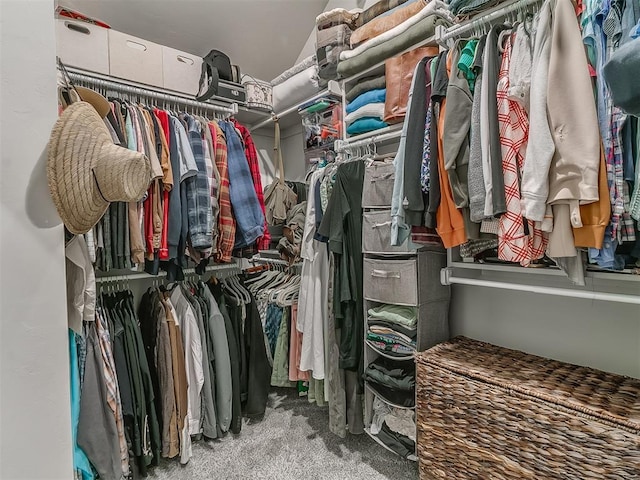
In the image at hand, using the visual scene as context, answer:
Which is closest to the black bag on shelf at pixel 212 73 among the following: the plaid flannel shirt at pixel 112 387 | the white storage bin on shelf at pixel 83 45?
the white storage bin on shelf at pixel 83 45

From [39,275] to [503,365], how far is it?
1.53 m

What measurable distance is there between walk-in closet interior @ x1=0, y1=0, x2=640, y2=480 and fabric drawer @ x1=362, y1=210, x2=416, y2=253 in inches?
0.5

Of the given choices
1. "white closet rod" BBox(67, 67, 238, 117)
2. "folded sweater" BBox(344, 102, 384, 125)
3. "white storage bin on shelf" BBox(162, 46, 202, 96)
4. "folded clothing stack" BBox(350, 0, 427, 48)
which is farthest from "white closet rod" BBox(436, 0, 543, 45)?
"white storage bin on shelf" BBox(162, 46, 202, 96)

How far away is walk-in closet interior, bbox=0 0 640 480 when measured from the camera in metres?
0.88

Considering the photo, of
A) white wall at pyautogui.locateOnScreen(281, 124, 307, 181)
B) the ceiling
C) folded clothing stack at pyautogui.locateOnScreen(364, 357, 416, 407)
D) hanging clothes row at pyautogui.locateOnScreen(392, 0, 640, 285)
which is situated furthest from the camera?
white wall at pyautogui.locateOnScreen(281, 124, 307, 181)

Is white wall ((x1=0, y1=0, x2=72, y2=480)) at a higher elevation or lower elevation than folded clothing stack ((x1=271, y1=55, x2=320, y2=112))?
lower

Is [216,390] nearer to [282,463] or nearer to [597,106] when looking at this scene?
[282,463]

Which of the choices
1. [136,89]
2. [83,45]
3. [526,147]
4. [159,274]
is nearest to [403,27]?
[526,147]

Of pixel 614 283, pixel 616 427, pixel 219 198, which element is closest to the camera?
pixel 616 427

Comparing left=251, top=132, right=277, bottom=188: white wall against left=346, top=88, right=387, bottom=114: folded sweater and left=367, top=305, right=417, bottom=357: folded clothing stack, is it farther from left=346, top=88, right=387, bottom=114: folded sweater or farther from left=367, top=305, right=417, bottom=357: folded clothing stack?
left=367, top=305, right=417, bottom=357: folded clothing stack

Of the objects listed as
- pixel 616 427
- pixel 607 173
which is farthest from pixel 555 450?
pixel 607 173

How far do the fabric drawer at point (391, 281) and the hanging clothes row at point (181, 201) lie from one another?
0.65 metres

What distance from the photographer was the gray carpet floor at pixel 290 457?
1.64 metres

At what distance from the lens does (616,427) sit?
961mm
